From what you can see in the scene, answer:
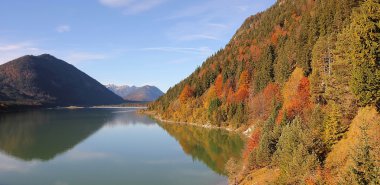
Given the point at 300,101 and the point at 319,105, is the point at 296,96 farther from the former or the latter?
the point at 319,105

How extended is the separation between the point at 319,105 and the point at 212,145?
49.6 metres

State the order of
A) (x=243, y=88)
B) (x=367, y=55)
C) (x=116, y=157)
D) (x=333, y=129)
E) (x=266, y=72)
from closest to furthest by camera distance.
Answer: (x=367, y=55), (x=333, y=129), (x=116, y=157), (x=266, y=72), (x=243, y=88)

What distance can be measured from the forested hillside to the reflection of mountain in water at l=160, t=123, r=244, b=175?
7.78 metres

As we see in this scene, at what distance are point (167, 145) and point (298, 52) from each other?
43.7m

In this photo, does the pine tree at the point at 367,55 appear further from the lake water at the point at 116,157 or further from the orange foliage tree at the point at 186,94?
the orange foliage tree at the point at 186,94

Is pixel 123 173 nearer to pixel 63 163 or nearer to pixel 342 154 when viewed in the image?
pixel 63 163

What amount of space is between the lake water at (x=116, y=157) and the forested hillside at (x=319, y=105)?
10.2 meters

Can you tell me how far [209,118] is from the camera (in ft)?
453

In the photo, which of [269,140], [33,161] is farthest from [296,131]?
[33,161]

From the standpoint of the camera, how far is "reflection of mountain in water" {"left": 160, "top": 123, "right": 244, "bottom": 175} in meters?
74.9

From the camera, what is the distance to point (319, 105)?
1927 inches

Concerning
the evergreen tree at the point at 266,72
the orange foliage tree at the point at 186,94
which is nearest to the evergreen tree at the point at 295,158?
the evergreen tree at the point at 266,72

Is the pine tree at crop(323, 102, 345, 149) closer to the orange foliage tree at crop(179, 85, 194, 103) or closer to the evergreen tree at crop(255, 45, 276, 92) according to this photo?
the evergreen tree at crop(255, 45, 276, 92)

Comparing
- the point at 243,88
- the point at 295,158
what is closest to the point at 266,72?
the point at 243,88
